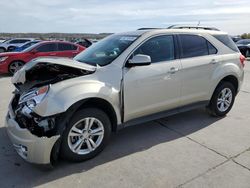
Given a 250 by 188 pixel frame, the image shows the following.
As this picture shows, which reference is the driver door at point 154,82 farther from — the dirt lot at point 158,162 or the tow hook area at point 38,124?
the tow hook area at point 38,124

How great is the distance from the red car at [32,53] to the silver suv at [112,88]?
7.15 metres

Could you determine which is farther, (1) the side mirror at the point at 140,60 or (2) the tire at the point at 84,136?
(1) the side mirror at the point at 140,60

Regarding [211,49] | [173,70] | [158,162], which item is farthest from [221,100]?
[158,162]

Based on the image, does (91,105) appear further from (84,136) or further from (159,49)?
(159,49)

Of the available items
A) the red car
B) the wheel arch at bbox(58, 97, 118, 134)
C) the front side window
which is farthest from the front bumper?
the red car

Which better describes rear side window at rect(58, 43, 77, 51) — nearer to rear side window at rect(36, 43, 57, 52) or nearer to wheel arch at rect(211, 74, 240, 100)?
rear side window at rect(36, 43, 57, 52)

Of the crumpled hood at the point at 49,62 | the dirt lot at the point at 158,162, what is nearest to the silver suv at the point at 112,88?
the crumpled hood at the point at 49,62

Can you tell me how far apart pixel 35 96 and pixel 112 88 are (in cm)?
99

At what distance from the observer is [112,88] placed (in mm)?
3482

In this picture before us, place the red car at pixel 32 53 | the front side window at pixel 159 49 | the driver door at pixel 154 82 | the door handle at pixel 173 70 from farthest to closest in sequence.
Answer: the red car at pixel 32 53 → the door handle at pixel 173 70 → the front side window at pixel 159 49 → the driver door at pixel 154 82

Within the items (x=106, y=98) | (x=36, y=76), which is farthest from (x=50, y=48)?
(x=106, y=98)

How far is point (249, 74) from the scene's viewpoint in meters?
10.7

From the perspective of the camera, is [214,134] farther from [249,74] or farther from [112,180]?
[249,74]

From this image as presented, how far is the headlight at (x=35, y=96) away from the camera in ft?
9.86
